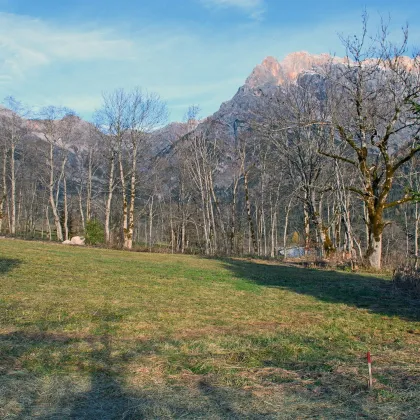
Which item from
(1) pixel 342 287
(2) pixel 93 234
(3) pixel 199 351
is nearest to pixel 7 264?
(3) pixel 199 351

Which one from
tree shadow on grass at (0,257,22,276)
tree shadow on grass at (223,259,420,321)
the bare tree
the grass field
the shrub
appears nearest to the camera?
the grass field

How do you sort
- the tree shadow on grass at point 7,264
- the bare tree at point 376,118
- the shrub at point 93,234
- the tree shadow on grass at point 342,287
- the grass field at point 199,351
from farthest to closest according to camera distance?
the shrub at point 93,234, the bare tree at point 376,118, the tree shadow on grass at point 7,264, the tree shadow on grass at point 342,287, the grass field at point 199,351

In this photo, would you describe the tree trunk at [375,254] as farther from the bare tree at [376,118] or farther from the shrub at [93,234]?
the shrub at [93,234]


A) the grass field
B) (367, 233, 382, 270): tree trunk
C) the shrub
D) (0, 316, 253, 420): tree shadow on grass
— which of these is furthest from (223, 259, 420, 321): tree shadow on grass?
the shrub

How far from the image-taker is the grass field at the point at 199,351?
4.35 m

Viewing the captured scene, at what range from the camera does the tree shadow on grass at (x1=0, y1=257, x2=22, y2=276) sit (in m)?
12.7

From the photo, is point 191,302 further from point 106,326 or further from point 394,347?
point 394,347

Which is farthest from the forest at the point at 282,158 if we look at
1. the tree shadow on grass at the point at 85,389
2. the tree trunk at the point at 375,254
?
the tree shadow on grass at the point at 85,389

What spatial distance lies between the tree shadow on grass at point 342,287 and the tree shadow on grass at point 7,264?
7.37 m

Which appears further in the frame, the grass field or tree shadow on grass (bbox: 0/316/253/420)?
the grass field

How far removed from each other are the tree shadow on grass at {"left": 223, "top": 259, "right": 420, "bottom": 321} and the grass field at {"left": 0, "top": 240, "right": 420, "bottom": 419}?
A: 0.36 ft

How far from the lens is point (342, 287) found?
13.5 metres

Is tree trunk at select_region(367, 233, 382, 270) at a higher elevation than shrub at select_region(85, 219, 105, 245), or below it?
below

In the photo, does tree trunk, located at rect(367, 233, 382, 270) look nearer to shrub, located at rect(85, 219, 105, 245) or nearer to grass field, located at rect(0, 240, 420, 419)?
grass field, located at rect(0, 240, 420, 419)
